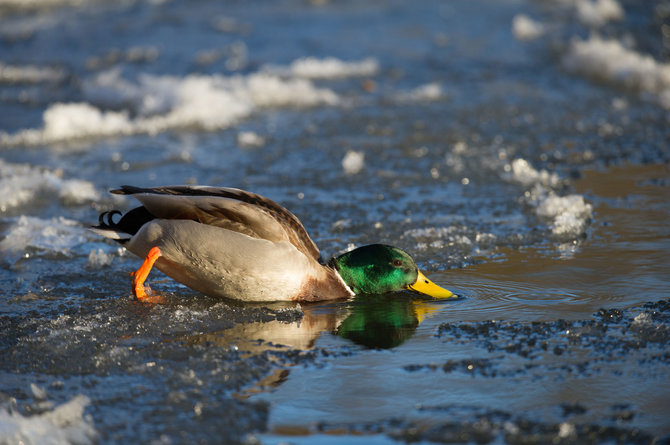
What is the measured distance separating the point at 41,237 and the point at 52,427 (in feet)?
8.34

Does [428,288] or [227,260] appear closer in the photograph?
[227,260]

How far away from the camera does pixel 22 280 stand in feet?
14.6

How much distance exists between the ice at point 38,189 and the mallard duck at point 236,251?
2.11 m

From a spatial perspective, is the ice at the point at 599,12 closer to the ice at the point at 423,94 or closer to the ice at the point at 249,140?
the ice at the point at 423,94

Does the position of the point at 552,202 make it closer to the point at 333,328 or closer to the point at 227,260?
the point at 333,328

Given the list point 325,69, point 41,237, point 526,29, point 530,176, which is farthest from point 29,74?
point 526,29

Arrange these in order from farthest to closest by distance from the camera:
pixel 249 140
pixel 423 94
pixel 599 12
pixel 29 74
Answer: pixel 599 12 → pixel 29 74 → pixel 423 94 → pixel 249 140

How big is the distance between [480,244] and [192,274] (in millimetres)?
1866

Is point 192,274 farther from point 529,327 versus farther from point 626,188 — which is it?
point 626,188

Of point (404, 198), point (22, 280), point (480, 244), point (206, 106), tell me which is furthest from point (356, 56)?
point (22, 280)

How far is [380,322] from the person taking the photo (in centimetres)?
393

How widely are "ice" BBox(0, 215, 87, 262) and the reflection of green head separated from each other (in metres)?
1.96

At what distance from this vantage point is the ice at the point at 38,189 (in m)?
5.96

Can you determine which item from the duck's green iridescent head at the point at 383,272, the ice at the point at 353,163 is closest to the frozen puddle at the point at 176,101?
the ice at the point at 353,163
